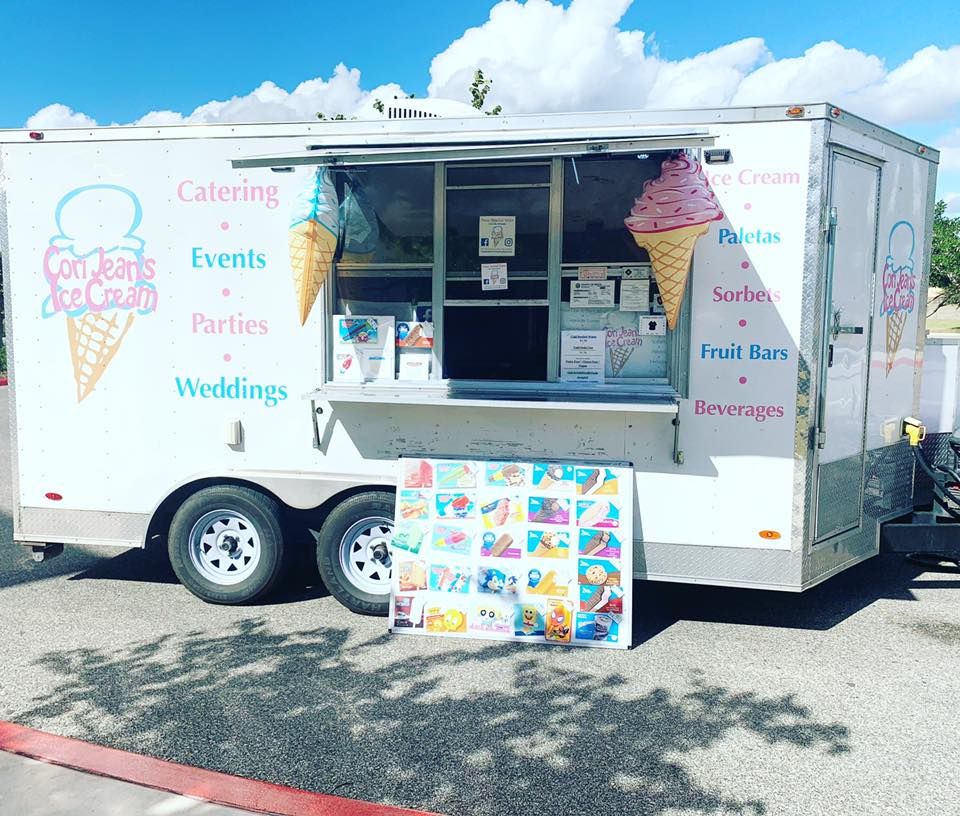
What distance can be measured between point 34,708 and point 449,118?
12.3 feet

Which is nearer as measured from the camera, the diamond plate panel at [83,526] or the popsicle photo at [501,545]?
the popsicle photo at [501,545]

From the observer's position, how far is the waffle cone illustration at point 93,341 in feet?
17.1

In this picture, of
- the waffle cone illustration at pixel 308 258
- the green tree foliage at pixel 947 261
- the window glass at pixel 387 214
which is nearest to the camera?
the waffle cone illustration at pixel 308 258

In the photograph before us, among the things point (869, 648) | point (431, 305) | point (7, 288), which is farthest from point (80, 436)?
point (869, 648)

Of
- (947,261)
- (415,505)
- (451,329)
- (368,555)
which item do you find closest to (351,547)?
(368,555)

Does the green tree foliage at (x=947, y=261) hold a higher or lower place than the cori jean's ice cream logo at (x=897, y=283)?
higher

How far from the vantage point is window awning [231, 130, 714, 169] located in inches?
159

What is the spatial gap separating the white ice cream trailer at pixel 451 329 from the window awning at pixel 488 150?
0.09ft

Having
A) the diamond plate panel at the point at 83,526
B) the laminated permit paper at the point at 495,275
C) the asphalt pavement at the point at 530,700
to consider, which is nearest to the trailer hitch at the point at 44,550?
the diamond plate panel at the point at 83,526

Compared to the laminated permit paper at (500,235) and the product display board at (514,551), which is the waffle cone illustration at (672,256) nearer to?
the laminated permit paper at (500,235)

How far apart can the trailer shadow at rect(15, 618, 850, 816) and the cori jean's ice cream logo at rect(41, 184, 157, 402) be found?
1.90m

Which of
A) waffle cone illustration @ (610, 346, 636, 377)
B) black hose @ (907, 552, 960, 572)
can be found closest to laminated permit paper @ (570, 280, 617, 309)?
waffle cone illustration @ (610, 346, 636, 377)

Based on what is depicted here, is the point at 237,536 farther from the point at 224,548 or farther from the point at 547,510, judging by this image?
the point at 547,510

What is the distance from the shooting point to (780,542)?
4.60 metres
